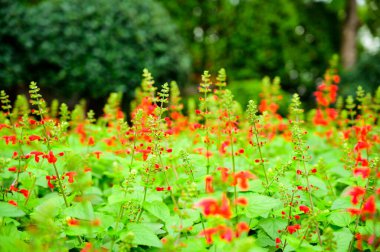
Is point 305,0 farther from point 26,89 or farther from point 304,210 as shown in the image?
point 304,210

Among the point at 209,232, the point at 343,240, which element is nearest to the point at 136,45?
the point at 343,240

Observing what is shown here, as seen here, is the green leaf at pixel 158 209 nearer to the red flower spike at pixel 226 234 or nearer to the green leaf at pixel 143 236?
the green leaf at pixel 143 236

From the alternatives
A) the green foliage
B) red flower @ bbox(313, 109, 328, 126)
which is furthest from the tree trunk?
red flower @ bbox(313, 109, 328, 126)

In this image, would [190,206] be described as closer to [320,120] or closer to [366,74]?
[320,120]

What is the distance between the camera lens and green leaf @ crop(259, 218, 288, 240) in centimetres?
274

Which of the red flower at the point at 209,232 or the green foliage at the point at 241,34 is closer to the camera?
the red flower at the point at 209,232

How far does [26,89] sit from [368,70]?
927 centimetres

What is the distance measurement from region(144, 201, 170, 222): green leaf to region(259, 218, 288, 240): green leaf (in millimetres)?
662

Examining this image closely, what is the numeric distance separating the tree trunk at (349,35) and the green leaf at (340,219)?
1214 centimetres

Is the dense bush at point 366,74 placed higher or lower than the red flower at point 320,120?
higher

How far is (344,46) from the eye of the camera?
14055 mm

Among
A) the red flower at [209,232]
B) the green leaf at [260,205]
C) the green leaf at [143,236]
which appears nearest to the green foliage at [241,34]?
the green leaf at [260,205]

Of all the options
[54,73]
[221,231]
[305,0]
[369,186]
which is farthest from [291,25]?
[221,231]

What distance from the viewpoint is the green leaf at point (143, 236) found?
95.3 inches
